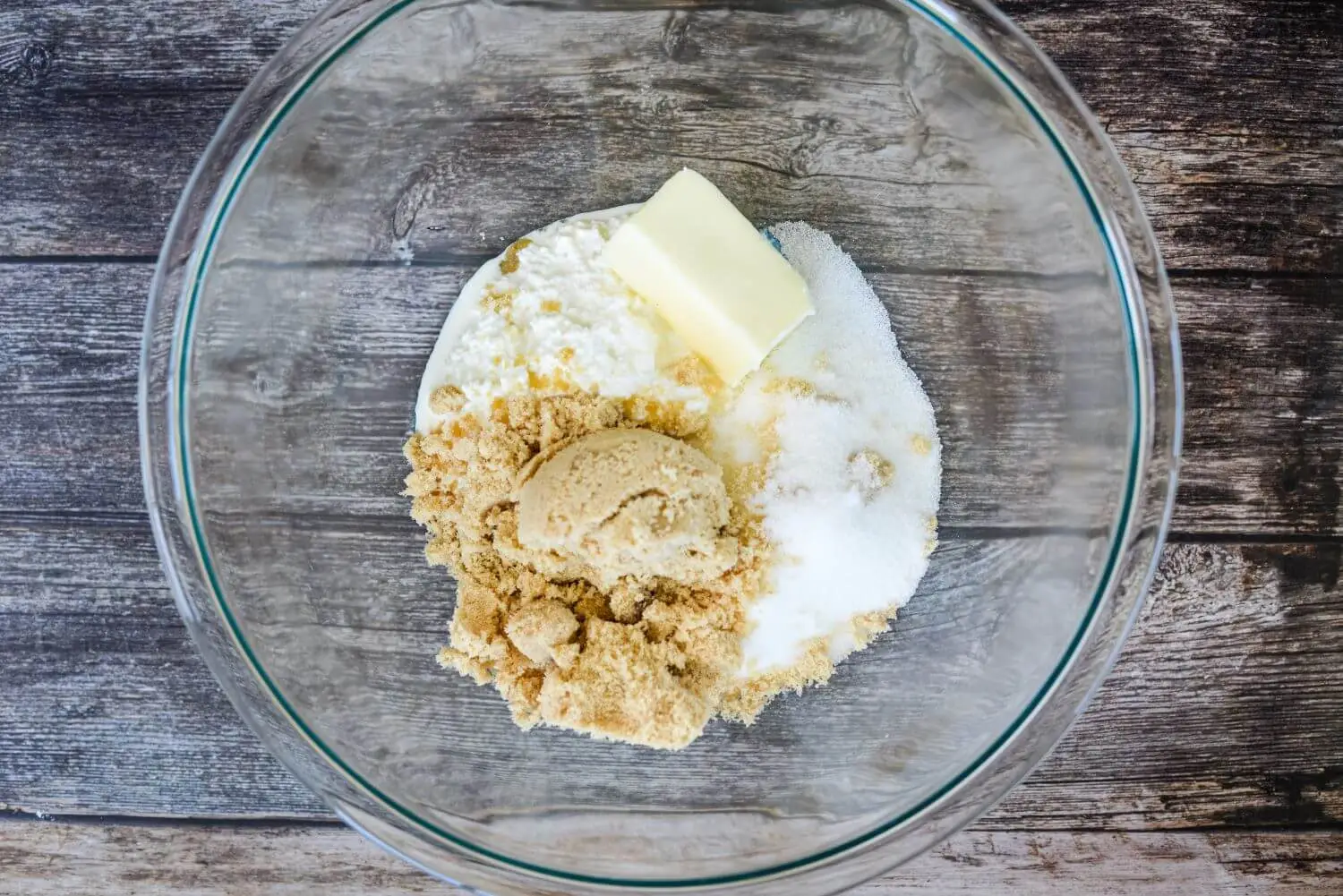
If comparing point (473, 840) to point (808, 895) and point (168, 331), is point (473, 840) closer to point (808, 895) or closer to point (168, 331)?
point (808, 895)

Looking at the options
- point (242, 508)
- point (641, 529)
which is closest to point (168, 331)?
point (242, 508)

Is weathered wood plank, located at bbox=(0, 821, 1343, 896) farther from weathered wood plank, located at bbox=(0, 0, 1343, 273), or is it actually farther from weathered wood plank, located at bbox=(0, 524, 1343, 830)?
weathered wood plank, located at bbox=(0, 0, 1343, 273)

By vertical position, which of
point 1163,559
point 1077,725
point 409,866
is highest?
point 1163,559

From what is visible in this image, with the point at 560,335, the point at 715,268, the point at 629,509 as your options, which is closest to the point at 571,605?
the point at 629,509

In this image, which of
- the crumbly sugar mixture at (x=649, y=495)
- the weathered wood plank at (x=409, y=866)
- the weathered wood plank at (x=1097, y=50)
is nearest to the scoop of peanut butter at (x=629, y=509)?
the crumbly sugar mixture at (x=649, y=495)

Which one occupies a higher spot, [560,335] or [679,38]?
[679,38]

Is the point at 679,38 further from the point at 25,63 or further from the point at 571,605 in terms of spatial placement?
the point at 25,63
